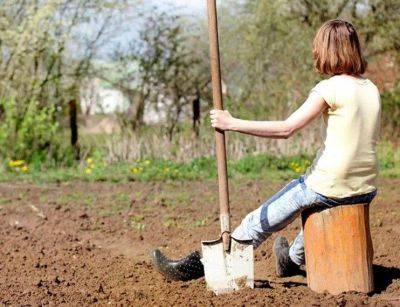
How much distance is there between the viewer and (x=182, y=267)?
511cm

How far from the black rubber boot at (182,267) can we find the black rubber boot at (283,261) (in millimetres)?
567

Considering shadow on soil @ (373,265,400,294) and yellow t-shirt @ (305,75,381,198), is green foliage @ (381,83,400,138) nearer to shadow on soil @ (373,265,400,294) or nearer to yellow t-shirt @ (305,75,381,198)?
shadow on soil @ (373,265,400,294)

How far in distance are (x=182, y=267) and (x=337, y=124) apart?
142 cm

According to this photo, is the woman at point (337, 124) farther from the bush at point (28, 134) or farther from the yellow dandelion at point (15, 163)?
the bush at point (28, 134)

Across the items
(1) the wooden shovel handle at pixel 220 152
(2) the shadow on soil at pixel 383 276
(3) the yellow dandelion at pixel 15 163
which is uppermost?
(1) the wooden shovel handle at pixel 220 152

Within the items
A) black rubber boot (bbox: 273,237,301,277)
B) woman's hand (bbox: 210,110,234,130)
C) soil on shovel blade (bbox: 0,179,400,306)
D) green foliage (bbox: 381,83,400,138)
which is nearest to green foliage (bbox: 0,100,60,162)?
soil on shovel blade (bbox: 0,179,400,306)

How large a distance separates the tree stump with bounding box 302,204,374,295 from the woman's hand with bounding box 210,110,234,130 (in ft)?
2.46

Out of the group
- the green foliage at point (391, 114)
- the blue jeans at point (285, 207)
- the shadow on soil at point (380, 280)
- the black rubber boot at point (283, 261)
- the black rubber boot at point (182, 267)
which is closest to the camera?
the blue jeans at point (285, 207)

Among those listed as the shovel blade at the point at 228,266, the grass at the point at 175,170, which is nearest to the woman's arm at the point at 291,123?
the shovel blade at the point at 228,266

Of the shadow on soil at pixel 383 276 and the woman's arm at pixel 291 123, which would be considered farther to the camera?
the shadow on soil at pixel 383 276

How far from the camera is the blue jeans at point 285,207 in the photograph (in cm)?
465

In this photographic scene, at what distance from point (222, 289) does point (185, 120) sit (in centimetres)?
1120

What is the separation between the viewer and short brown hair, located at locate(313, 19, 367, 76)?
175 inches

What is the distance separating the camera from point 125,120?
15.7m
